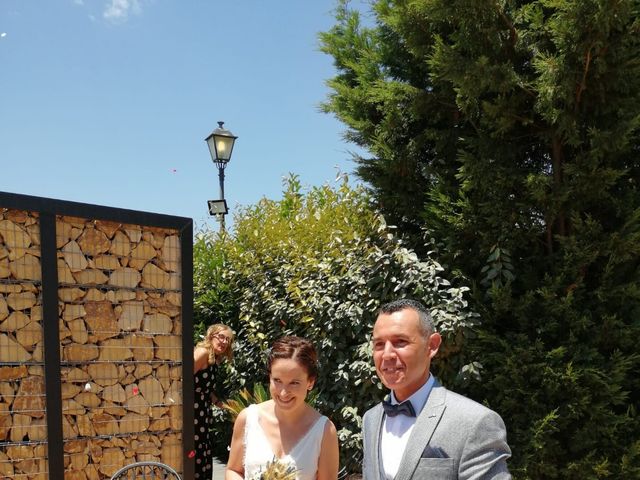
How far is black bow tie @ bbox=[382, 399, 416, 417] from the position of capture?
5.34 feet

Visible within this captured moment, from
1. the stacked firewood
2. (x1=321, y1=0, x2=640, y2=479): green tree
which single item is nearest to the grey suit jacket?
(x1=321, y1=0, x2=640, y2=479): green tree

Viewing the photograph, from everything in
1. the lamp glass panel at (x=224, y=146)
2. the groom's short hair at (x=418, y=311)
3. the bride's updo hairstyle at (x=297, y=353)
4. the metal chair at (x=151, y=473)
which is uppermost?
the lamp glass panel at (x=224, y=146)

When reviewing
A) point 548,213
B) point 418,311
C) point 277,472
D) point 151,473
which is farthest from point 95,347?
point 548,213

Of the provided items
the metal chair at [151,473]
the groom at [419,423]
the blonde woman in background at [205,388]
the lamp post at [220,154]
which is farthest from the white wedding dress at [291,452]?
the lamp post at [220,154]

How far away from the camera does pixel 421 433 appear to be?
1.54m

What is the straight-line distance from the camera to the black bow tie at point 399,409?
1629mm

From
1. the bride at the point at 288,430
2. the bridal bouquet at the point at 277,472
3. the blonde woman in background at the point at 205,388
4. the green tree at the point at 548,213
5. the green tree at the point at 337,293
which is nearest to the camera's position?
the bridal bouquet at the point at 277,472

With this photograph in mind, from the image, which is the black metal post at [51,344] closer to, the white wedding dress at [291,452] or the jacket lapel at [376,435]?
the white wedding dress at [291,452]

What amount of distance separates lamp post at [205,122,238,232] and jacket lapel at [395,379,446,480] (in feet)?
22.0

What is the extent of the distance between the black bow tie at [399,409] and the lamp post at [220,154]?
258 inches

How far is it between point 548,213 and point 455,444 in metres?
3.16

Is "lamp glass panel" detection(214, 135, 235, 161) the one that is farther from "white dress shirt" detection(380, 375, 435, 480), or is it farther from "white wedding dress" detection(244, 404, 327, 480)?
"white dress shirt" detection(380, 375, 435, 480)

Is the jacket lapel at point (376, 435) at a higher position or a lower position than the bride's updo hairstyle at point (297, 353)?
lower

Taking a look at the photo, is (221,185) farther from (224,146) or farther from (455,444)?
(455,444)
